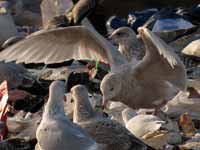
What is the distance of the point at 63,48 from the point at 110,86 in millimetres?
649

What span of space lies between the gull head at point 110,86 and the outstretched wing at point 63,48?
0.62ft

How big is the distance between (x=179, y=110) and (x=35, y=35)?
1.18 metres

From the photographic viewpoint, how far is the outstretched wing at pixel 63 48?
5.87 meters

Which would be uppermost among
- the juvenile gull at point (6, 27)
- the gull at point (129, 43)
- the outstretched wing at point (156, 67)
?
the outstretched wing at point (156, 67)

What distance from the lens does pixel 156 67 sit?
571 cm

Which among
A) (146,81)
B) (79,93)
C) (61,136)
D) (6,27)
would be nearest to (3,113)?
(79,93)

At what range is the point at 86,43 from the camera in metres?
6.03

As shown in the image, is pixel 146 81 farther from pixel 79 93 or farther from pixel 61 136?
pixel 61 136

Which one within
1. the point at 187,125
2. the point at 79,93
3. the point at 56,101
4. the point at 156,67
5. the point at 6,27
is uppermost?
the point at 56,101

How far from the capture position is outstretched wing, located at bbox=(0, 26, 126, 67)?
5867mm

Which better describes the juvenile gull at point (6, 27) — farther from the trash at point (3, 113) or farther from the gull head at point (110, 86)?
the gull head at point (110, 86)

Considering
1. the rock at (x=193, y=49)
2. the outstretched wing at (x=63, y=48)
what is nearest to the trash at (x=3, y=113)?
the outstretched wing at (x=63, y=48)

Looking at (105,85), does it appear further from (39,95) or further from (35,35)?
(39,95)

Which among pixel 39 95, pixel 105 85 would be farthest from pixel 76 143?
pixel 39 95
